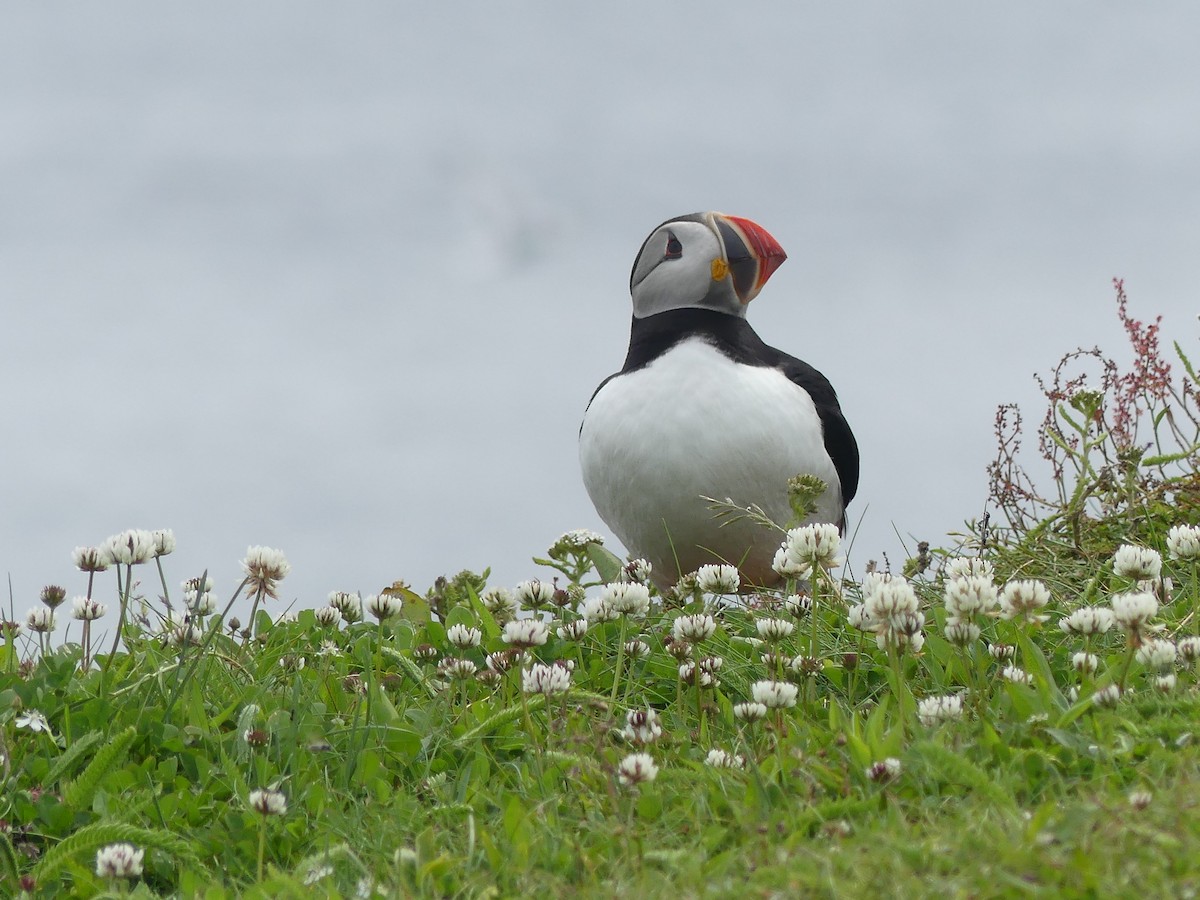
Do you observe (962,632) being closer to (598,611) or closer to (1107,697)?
(1107,697)

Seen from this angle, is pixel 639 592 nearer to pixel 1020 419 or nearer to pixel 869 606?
pixel 869 606

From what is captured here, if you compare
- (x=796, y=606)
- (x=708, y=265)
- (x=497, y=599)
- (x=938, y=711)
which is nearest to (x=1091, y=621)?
(x=938, y=711)

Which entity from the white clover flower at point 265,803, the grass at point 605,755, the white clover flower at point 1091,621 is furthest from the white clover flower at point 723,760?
the white clover flower at point 265,803

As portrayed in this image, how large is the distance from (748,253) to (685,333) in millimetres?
576

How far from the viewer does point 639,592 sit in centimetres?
448

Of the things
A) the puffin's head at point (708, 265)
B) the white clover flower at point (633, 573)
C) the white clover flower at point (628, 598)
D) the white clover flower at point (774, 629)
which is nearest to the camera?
the white clover flower at point (774, 629)

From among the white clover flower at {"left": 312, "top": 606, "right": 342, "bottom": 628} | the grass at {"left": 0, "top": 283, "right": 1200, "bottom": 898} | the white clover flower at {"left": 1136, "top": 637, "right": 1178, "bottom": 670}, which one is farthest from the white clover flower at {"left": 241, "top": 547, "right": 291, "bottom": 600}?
the white clover flower at {"left": 1136, "top": 637, "right": 1178, "bottom": 670}

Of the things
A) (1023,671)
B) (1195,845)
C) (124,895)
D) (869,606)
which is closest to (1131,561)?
(1023,671)

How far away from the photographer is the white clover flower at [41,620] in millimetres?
4902

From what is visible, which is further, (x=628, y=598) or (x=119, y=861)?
(x=628, y=598)

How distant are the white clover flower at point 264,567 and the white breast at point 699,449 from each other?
8.29 ft

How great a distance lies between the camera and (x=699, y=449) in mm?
6504

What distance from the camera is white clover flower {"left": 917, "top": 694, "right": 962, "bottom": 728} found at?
3668 millimetres

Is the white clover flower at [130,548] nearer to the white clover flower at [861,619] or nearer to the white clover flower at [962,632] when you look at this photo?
the white clover flower at [861,619]
